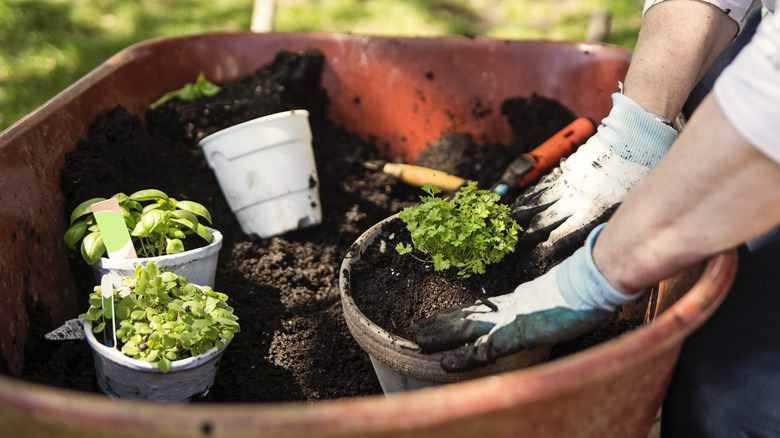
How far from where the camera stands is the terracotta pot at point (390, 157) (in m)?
0.70

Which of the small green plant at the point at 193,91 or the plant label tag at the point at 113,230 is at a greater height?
the plant label tag at the point at 113,230

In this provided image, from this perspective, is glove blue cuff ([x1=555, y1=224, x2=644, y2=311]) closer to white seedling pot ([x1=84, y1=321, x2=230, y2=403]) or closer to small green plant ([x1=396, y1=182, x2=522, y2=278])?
small green plant ([x1=396, y1=182, x2=522, y2=278])

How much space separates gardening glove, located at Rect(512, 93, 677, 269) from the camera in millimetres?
1521

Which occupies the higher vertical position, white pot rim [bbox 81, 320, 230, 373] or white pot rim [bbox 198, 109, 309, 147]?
white pot rim [bbox 198, 109, 309, 147]

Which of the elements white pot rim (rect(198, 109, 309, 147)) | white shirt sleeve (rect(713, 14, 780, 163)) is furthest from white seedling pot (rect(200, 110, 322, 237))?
white shirt sleeve (rect(713, 14, 780, 163))

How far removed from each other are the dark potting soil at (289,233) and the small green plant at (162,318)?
0.69 feet

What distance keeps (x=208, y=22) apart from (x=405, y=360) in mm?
3770

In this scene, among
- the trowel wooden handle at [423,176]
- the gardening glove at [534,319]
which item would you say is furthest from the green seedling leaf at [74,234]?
the trowel wooden handle at [423,176]

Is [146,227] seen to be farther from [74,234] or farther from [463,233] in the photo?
[463,233]

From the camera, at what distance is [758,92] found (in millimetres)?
852

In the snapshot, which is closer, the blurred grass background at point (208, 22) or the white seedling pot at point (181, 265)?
the white seedling pot at point (181, 265)

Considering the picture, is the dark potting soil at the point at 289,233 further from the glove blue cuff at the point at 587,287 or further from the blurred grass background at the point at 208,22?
the blurred grass background at the point at 208,22

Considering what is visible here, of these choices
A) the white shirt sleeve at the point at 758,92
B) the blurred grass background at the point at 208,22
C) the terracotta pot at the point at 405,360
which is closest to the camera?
the white shirt sleeve at the point at 758,92

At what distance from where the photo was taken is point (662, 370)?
3.21ft
